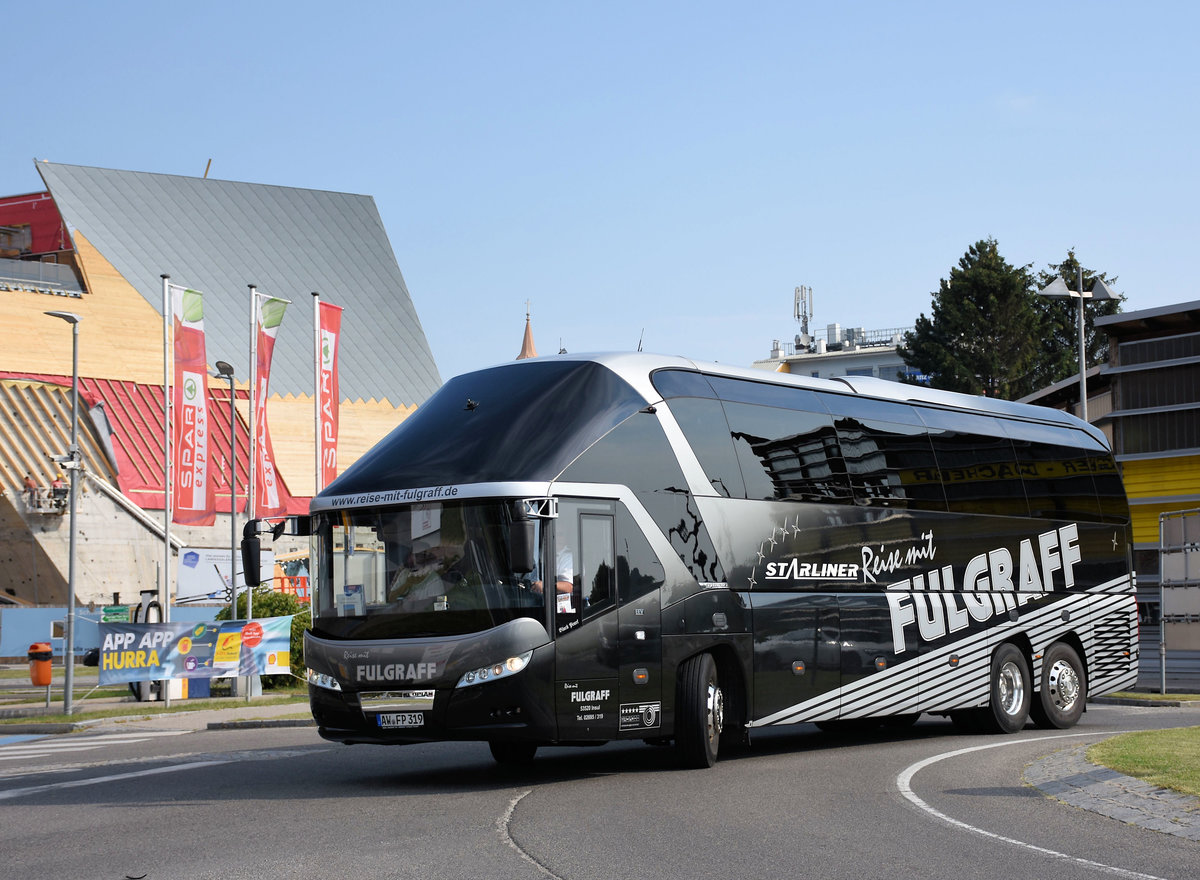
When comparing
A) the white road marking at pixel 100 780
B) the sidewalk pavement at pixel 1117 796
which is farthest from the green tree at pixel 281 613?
the sidewalk pavement at pixel 1117 796

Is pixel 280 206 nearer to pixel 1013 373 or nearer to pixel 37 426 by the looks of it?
pixel 37 426

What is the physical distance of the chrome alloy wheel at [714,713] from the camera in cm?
1377

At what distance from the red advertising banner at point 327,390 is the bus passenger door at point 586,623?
22.6 meters

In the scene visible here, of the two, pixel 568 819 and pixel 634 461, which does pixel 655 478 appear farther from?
pixel 568 819

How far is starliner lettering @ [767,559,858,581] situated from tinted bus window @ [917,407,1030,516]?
2631 millimetres

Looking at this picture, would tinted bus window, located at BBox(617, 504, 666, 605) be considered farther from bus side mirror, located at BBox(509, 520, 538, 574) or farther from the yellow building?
the yellow building

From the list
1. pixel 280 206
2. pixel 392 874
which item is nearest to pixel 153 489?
pixel 280 206

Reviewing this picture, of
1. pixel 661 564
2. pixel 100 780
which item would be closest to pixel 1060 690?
pixel 661 564

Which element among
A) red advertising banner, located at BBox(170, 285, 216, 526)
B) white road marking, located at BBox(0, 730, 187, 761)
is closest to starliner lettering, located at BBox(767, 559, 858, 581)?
white road marking, located at BBox(0, 730, 187, 761)

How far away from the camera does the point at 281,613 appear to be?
31.0m

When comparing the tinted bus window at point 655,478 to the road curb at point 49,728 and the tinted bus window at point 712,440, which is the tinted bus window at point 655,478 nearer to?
the tinted bus window at point 712,440

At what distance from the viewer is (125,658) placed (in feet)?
85.7

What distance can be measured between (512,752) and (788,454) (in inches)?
173

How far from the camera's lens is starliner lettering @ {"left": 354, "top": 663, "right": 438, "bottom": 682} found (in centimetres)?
1219
